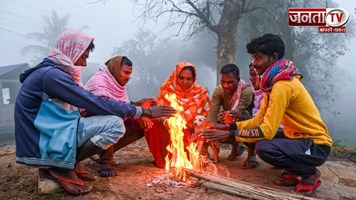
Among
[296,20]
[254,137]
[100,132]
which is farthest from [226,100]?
[296,20]

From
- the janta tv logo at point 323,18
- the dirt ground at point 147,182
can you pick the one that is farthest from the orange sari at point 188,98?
the janta tv logo at point 323,18

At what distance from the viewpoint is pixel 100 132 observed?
9.79ft

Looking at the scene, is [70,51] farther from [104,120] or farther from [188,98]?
[188,98]

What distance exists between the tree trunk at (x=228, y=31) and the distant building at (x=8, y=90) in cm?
2112

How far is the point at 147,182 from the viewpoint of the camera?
11.1 ft

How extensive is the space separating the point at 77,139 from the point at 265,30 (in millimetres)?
14850

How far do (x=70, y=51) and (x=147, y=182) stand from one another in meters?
1.77

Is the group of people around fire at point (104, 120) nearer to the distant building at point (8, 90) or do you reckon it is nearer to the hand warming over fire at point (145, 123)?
→ the hand warming over fire at point (145, 123)

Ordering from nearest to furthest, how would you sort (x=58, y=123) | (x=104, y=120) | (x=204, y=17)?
1. (x=58, y=123)
2. (x=104, y=120)
3. (x=204, y=17)

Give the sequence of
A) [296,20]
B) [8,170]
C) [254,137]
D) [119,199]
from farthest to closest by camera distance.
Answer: [296,20] → [8,170] → [254,137] → [119,199]

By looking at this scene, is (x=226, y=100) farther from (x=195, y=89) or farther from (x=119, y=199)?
(x=119, y=199)

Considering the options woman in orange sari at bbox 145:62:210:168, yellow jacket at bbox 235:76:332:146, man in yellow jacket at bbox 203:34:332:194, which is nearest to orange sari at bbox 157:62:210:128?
woman in orange sari at bbox 145:62:210:168

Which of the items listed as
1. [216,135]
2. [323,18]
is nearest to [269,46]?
[216,135]

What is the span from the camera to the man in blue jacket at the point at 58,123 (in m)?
2.82
